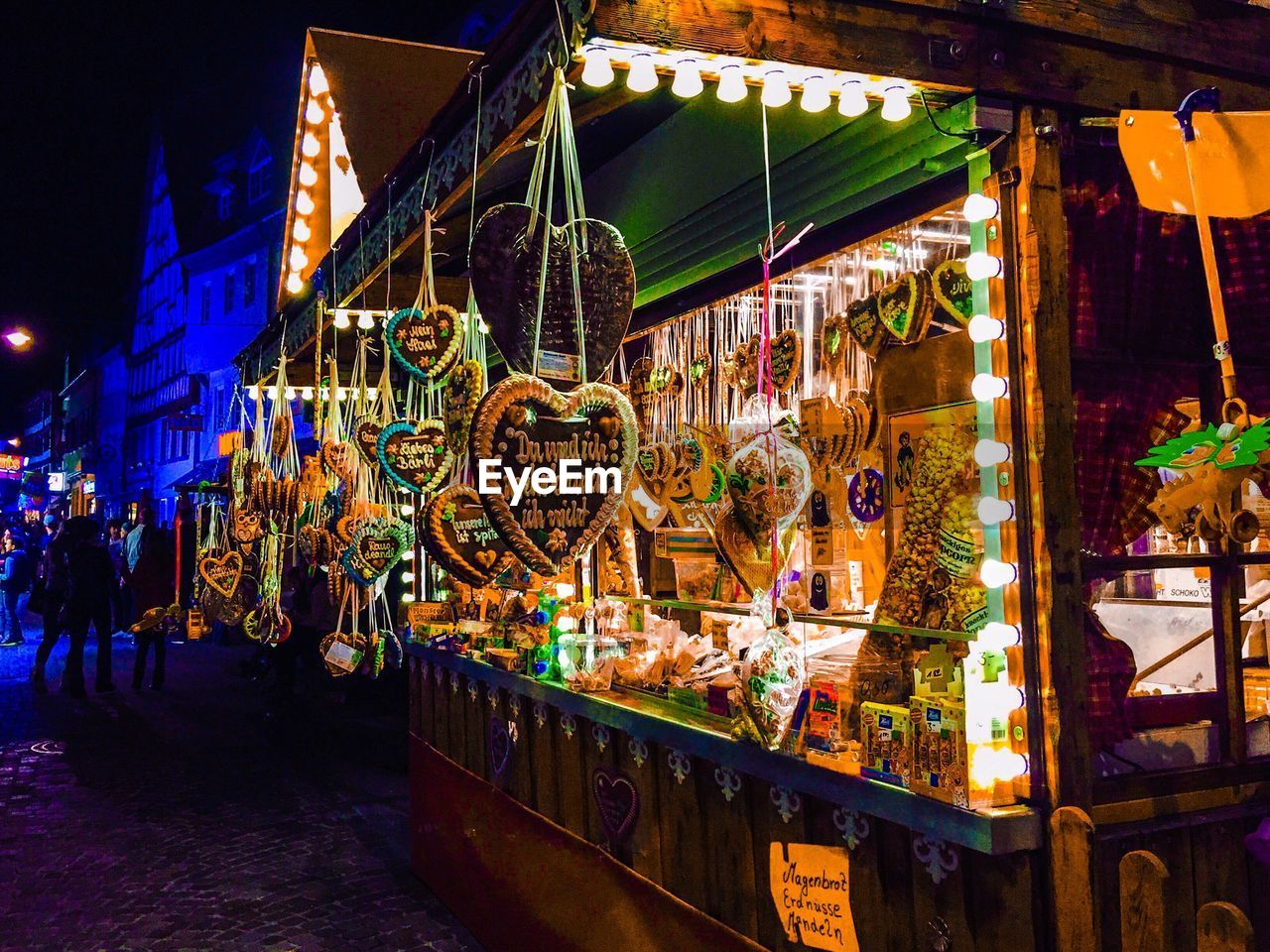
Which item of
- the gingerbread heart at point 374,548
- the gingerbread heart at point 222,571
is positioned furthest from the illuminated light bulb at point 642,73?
the gingerbread heart at point 222,571

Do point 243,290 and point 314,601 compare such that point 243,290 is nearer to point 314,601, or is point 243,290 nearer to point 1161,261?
point 314,601

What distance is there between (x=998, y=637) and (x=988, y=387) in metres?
0.70

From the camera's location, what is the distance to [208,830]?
7.09 m

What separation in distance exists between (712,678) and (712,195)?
241 centimetres

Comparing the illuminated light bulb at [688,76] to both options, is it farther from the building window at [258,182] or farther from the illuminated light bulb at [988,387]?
the building window at [258,182]

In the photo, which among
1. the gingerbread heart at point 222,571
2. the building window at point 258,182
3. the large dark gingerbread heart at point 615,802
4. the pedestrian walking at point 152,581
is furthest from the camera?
the building window at point 258,182

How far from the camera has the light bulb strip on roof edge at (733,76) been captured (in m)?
2.57

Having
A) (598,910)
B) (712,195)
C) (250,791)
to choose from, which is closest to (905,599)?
(598,910)

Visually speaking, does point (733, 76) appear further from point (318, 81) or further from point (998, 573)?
point (318, 81)

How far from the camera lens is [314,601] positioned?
34.2 ft

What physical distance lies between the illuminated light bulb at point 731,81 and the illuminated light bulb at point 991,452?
3.90ft

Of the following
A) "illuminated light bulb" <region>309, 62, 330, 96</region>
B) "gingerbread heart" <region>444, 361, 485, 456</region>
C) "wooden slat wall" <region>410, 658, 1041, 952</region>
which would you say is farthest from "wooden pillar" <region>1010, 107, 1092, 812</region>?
"illuminated light bulb" <region>309, 62, 330, 96</region>

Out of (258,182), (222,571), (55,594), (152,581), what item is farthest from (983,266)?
(258,182)

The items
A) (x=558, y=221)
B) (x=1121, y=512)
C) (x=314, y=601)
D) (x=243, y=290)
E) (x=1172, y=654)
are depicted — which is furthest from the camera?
(x=243, y=290)
